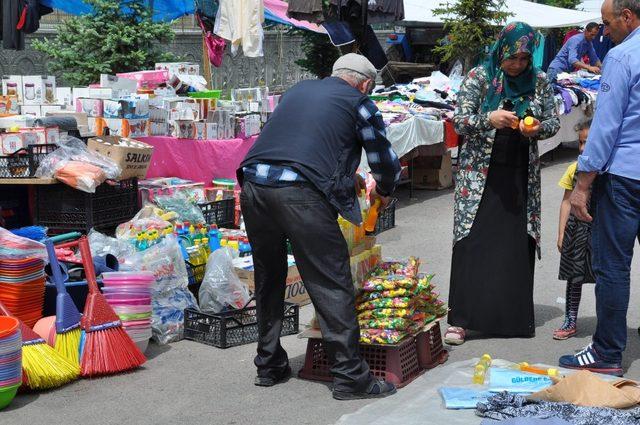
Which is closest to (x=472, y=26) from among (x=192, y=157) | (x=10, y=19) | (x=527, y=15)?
(x=527, y=15)

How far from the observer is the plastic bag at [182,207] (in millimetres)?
7848

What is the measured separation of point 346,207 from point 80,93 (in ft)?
17.9

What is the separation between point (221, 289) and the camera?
21.5ft

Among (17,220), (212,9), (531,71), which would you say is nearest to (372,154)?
(531,71)

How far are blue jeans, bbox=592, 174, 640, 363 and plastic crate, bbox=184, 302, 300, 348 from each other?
2079mm

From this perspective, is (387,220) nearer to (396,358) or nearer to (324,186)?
(396,358)

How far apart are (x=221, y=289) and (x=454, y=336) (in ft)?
5.47

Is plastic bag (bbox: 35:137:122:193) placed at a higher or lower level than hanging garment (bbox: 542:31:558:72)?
lower

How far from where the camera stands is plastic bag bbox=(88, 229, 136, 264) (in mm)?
6566

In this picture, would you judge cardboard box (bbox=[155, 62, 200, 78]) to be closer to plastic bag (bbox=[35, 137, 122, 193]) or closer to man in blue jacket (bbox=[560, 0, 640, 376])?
plastic bag (bbox=[35, 137, 122, 193])

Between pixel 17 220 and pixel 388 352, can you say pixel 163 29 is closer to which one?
pixel 17 220

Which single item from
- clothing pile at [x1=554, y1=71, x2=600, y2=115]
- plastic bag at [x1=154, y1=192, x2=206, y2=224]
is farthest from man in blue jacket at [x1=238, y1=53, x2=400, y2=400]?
clothing pile at [x1=554, y1=71, x2=600, y2=115]

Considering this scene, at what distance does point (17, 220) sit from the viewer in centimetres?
755

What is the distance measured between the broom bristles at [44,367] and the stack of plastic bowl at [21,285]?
1.15 feet
